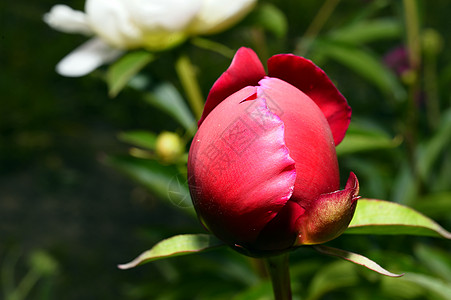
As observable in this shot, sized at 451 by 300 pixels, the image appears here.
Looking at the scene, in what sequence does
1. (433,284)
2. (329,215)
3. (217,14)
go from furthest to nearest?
(217,14) < (433,284) < (329,215)

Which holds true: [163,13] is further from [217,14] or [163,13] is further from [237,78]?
[237,78]

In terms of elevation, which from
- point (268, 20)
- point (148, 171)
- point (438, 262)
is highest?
point (268, 20)

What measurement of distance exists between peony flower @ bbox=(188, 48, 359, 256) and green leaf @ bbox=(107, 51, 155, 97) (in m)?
0.20

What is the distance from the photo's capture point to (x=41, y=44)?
1.58 meters

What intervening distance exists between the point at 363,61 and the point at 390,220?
0.38 m

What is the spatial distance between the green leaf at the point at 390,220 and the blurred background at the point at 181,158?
0.27 feet

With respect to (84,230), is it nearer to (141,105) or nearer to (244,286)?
(141,105)

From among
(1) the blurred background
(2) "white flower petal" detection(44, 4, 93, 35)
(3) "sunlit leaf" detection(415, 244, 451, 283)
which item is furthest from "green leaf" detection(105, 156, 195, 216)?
(3) "sunlit leaf" detection(415, 244, 451, 283)

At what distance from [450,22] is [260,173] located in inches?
45.3

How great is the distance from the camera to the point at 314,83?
0.70 ft

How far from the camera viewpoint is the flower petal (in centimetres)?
18

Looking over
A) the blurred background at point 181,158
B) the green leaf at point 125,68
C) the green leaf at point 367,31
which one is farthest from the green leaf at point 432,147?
the green leaf at point 125,68

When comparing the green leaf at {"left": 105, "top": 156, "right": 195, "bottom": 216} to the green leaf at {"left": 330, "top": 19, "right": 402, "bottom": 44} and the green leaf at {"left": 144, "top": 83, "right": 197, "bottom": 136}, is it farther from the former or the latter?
the green leaf at {"left": 330, "top": 19, "right": 402, "bottom": 44}

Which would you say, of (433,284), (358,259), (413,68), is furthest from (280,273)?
(413,68)
